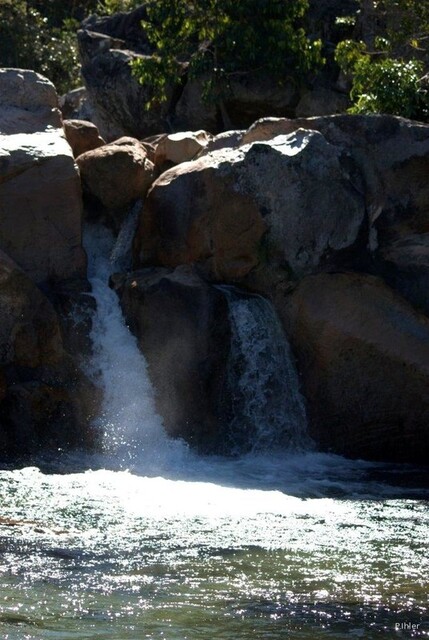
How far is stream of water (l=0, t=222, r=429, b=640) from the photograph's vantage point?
7879 millimetres

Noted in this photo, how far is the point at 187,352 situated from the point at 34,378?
191 cm

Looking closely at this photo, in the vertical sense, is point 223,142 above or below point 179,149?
above

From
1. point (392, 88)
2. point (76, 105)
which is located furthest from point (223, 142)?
point (76, 105)

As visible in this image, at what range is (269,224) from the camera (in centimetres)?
1574

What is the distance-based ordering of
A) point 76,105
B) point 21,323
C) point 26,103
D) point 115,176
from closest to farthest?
1. point 21,323
2. point 115,176
3. point 26,103
4. point 76,105

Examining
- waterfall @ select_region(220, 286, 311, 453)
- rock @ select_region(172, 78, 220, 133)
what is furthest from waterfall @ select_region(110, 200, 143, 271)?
rock @ select_region(172, 78, 220, 133)

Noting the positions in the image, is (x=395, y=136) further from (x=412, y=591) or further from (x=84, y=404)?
(x=412, y=591)

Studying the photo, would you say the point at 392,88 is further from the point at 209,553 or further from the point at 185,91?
the point at 209,553

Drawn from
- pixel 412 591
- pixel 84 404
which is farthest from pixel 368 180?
pixel 412 591

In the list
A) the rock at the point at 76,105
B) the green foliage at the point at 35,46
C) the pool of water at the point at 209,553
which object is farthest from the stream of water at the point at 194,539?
the green foliage at the point at 35,46

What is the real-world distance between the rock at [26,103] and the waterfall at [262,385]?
4078 mm

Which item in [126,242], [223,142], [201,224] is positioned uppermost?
[223,142]

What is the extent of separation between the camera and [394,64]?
19.0 meters

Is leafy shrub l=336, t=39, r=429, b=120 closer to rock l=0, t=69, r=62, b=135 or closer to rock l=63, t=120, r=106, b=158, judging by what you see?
rock l=63, t=120, r=106, b=158
